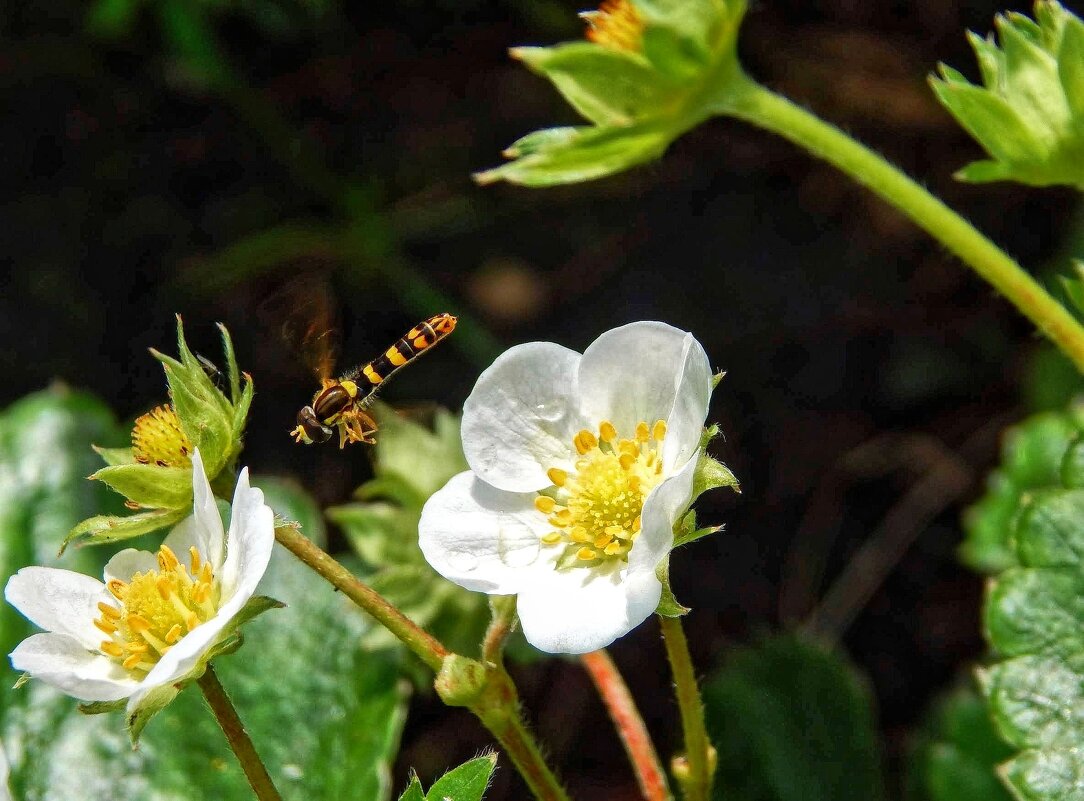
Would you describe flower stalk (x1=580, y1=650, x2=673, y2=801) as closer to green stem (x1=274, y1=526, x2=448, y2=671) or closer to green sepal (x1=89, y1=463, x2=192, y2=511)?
green stem (x1=274, y1=526, x2=448, y2=671)

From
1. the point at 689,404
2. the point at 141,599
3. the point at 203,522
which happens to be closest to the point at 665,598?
the point at 689,404

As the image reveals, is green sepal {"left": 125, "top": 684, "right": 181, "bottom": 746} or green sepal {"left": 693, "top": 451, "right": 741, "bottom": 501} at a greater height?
green sepal {"left": 693, "top": 451, "right": 741, "bottom": 501}

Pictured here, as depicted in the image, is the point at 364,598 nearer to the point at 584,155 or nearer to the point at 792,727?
the point at 584,155

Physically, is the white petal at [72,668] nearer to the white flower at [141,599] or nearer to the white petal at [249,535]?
the white flower at [141,599]

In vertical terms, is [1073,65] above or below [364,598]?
above

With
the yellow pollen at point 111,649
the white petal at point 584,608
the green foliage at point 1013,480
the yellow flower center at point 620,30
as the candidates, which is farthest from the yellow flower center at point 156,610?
the green foliage at point 1013,480

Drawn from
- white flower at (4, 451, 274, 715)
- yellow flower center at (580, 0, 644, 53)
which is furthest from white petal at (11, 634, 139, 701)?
yellow flower center at (580, 0, 644, 53)
